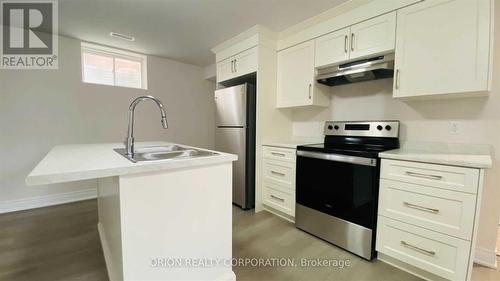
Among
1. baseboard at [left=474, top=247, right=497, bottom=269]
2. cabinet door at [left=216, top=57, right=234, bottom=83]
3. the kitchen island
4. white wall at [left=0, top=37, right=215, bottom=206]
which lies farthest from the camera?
cabinet door at [left=216, top=57, right=234, bottom=83]

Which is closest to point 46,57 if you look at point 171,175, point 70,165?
point 70,165

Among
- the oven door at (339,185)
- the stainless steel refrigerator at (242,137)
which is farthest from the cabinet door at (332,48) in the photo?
the oven door at (339,185)

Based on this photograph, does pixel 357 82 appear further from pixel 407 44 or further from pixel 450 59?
pixel 450 59

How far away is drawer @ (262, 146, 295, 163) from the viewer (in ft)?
7.86

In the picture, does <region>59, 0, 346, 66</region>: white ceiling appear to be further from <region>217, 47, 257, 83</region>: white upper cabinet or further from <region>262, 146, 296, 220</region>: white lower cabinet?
<region>262, 146, 296, 220</region>: white lower cabinet

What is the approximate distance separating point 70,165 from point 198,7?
1900 millimetres

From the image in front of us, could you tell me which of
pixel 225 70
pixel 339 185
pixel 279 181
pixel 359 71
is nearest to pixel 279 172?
pixel 279 181

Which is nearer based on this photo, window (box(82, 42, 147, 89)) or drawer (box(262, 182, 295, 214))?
drawer (box(262, 182, 295, 214))

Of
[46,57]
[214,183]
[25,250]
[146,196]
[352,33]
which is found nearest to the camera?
[146,196]

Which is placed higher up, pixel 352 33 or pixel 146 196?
pixel 352 33

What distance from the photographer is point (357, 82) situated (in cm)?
237

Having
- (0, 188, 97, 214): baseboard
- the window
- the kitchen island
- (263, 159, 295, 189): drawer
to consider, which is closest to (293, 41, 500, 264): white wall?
(263, 159, 295, 189): drawer

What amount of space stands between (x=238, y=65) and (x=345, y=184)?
6.56 ft

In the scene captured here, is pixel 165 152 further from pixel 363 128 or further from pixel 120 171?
pixel 363 128
